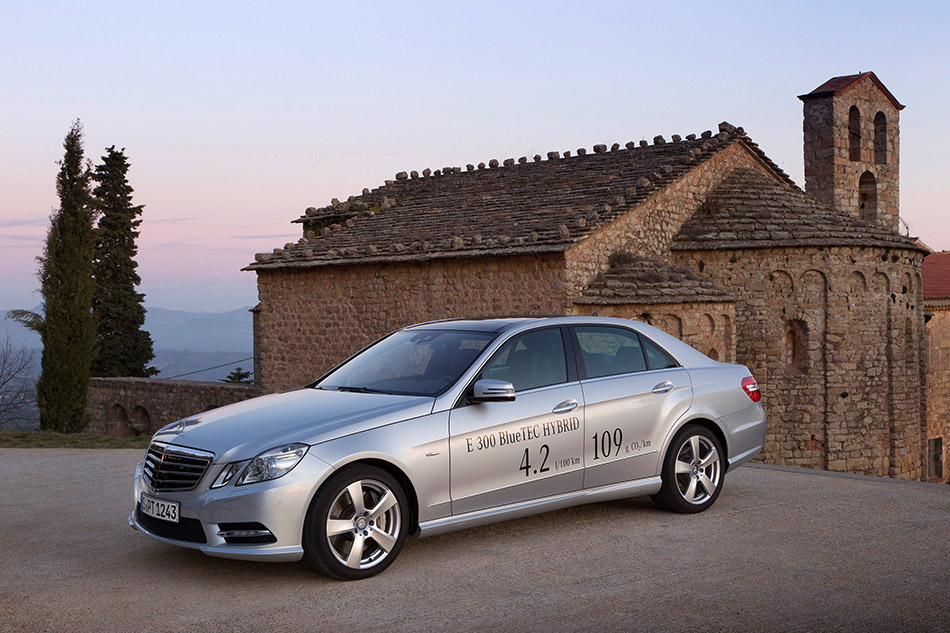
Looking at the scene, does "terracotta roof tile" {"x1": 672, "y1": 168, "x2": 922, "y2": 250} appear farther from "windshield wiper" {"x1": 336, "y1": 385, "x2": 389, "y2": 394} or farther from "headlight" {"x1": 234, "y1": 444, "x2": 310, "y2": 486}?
"headlight" {"x1": 234, "y1": 444, "x2": 310, "y2": 486}

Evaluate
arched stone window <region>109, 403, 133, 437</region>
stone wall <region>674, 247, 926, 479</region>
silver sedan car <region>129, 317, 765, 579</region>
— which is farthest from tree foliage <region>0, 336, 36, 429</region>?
silver sedan car <region>129, 317, 765, 579</region>

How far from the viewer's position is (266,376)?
22.2 metres

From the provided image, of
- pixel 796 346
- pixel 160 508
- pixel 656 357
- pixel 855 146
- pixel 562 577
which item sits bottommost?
pixel 562 577

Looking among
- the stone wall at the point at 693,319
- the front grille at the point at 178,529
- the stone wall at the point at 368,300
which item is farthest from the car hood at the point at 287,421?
the stone wall at the point at 693,319

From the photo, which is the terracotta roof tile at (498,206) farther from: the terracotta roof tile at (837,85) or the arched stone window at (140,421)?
the arched stone window at (140,421)

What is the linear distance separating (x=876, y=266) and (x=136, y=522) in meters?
17.0

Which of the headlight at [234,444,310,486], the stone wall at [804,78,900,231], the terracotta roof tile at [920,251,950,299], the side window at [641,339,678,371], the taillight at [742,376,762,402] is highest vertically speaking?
the stone wall at [804,78,900,231]

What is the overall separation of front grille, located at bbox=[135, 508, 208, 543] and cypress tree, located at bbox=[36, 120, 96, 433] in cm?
2486

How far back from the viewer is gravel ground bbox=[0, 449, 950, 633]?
4.44m

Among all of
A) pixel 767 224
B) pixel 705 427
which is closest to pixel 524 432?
pixel 705 427

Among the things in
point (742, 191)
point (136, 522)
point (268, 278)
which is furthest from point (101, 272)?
point (136, 522)

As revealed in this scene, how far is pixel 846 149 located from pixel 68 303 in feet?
78.4

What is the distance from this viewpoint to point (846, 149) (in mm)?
25203

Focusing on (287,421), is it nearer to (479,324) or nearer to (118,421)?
(479,324)
